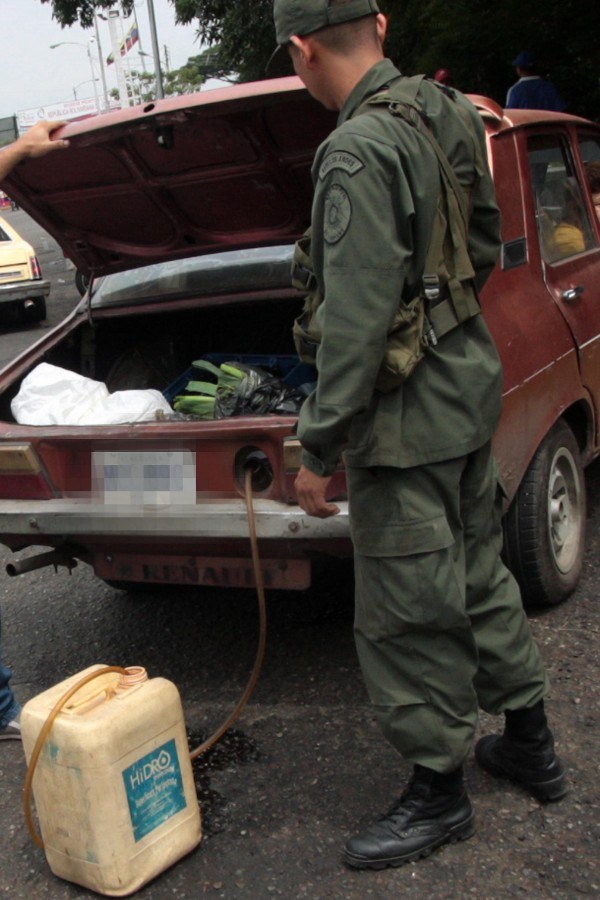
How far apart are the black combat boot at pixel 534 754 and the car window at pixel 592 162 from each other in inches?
101

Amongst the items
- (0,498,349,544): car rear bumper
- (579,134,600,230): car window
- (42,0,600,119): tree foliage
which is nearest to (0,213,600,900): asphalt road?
(0,498,349,544): car rear bumper

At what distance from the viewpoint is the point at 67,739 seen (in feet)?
8.10

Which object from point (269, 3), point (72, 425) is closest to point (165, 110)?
point (72, 425)

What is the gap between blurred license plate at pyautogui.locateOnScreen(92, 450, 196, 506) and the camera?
3285 millimetres

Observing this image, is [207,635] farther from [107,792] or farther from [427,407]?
[427,407]

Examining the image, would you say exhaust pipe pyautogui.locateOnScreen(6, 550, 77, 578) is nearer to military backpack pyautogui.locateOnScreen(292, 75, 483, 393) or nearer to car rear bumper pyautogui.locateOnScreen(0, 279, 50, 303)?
military backpack pyautogui.locateOnScreen(292, 75, 483, 393)

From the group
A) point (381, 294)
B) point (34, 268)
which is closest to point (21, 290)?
point (34, 268)

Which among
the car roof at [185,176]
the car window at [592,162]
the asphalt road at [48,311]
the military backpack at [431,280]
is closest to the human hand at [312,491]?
the military backpack at [431,280]

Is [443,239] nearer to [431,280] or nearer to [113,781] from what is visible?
[431,280]

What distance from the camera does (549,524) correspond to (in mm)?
3746

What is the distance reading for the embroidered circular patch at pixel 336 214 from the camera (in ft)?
7.30

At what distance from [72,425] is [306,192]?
1.31m

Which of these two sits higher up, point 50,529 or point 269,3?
point 269,3

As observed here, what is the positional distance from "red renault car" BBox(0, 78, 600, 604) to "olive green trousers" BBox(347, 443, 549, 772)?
1.76ft
